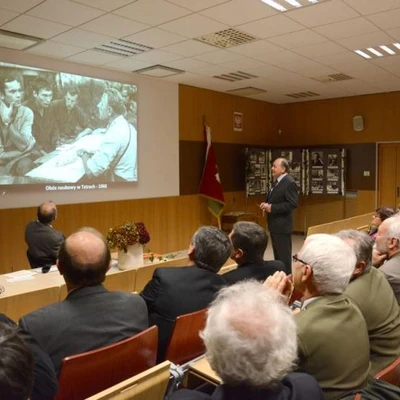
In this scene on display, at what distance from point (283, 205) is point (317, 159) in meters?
4.53

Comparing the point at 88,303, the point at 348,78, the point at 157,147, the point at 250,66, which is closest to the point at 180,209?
the point at 157,147

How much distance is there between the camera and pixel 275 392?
1.12 metres

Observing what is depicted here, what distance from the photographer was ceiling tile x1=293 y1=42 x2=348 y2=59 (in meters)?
5.45

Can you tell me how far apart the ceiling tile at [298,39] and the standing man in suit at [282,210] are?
59.5 inches

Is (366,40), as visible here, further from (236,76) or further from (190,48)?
(236,76)

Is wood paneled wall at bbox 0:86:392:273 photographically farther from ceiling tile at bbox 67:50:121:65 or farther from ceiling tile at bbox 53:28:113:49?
ceiling tile at bbox 53:28:113:49

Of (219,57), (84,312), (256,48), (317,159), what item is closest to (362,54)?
(256,48)

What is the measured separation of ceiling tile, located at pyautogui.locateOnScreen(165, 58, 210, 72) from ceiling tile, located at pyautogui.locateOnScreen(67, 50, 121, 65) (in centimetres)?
88

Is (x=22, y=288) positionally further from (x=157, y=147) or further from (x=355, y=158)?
(x=355, y=158)

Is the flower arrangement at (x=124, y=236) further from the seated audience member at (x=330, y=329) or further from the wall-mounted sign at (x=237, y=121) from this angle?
the wall-mounted sign at (x=237, y=121)

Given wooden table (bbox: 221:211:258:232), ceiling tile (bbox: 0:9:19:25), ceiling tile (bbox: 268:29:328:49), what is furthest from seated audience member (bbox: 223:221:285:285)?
wooden table (bbox: 221:211:258:232)

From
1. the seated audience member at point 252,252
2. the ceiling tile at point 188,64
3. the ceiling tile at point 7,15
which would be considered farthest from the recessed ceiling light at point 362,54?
the ceiling tile at point 7,15

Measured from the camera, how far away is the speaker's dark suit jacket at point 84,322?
5.35 feet

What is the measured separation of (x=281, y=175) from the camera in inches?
209
